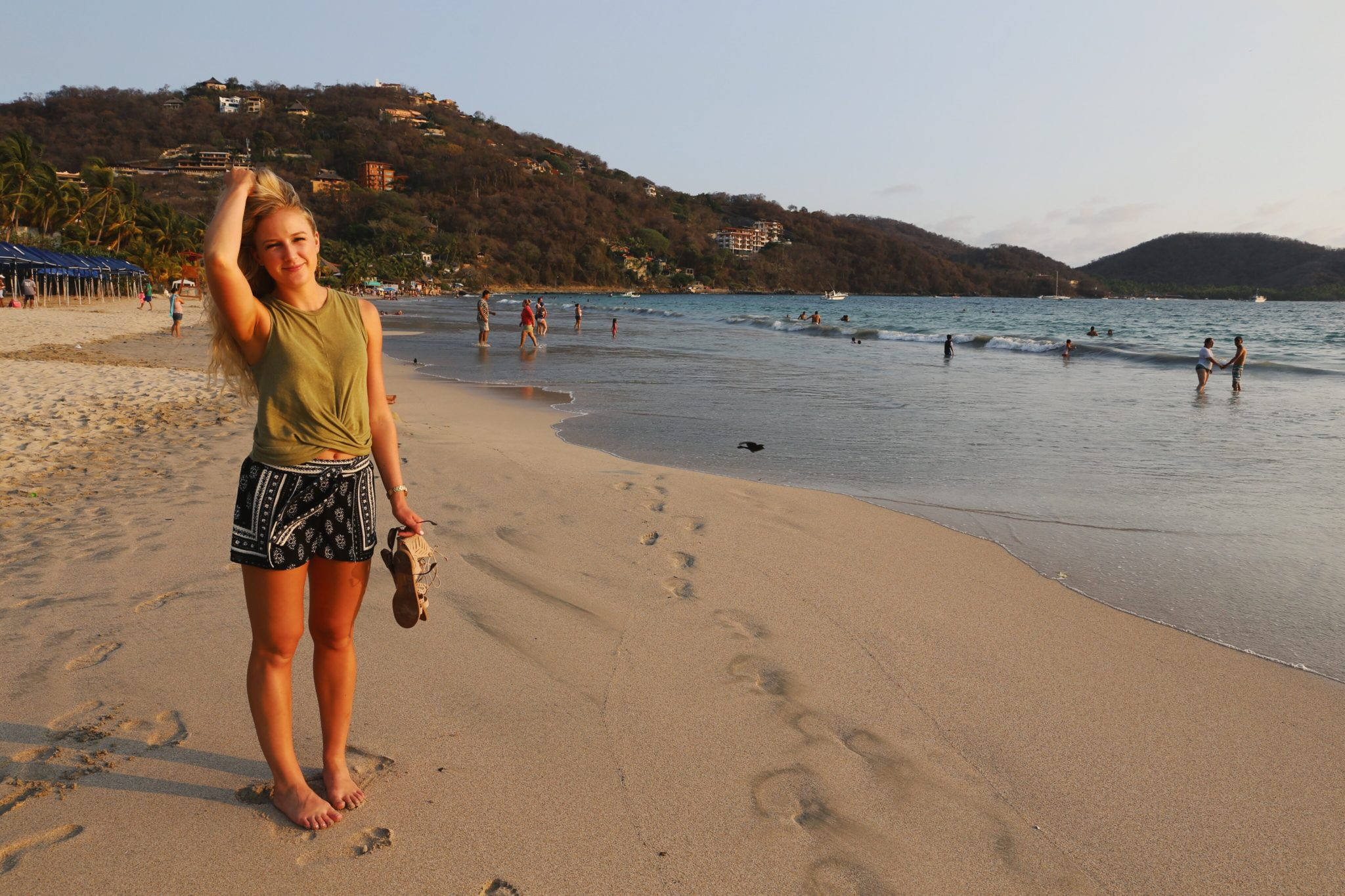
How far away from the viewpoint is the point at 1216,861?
256 cm

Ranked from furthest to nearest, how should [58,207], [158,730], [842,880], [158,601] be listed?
[58,207], [158,601], [158,730], [842,880]

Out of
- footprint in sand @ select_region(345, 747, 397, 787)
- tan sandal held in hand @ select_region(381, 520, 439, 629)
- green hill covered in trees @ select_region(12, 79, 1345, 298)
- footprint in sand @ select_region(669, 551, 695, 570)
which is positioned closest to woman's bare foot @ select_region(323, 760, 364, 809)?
footprint in sand @ select_region(345, 747, 397, 787)

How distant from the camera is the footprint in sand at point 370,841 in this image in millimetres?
2402

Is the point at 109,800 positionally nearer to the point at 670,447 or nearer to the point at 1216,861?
the point at 1216,861

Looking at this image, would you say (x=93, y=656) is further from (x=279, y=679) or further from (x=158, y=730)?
(x=279, y=679)

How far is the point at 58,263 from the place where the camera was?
3816 centimetres

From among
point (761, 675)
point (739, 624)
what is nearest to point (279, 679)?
point (761, 675)

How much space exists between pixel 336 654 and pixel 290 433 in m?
0.69

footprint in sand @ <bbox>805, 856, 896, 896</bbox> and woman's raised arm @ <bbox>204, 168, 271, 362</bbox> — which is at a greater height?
woman's raised arm @ <bbox>204, 168, 271, 362</bbox>

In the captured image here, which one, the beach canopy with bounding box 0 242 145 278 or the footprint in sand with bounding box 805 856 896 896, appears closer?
the footprint in sand with bounding box 805 856 896 896

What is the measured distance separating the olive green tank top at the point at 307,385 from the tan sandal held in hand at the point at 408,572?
351 mm

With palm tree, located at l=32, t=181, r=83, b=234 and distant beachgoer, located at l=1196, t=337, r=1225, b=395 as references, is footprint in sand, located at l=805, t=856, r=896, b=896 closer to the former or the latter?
distant beachgoer, located at l=1196, t=337, r=1225, b=395

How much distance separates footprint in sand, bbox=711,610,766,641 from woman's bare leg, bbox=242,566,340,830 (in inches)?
80.0

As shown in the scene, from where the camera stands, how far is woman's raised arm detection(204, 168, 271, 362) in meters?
2.12
